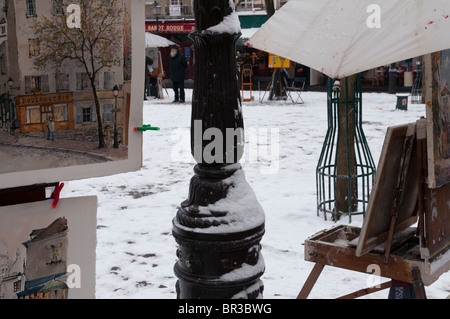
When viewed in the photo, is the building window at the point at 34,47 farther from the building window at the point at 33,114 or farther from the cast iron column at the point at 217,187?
the cast iron column at the point at 217,187

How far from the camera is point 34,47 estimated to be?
6.84 feet

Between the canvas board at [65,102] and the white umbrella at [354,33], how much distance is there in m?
1.54

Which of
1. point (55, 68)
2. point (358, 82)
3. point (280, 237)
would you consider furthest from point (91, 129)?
point (358, 82)

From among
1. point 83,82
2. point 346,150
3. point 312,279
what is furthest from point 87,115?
point 346,150

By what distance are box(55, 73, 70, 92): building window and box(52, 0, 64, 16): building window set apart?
0.70ft

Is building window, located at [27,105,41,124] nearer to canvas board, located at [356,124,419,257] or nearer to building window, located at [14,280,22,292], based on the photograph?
building window, located at [14,280,22,292]

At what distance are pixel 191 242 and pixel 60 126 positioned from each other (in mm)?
1034

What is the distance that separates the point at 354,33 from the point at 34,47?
2.24 meters

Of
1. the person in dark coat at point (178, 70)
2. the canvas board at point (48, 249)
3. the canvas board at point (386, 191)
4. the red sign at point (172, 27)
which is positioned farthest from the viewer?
the red sign at point (172, 27)

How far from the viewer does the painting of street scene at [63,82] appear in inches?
80.4

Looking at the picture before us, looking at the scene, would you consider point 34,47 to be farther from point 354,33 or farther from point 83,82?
point 354,33

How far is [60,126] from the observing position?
7.18 feet

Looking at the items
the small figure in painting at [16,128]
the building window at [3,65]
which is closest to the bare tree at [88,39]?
the building window at [3,65]
